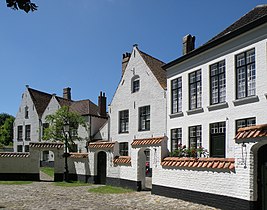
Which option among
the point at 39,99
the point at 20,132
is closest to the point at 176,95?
the point at 39,99

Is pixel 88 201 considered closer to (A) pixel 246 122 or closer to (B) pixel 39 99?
(A) pixel 246 122

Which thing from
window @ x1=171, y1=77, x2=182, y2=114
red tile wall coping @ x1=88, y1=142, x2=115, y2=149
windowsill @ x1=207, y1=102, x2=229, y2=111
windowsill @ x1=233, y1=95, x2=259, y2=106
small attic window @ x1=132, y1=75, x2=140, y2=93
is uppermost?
small attic window @ x1=132, y1=75, x2=140, y2=93

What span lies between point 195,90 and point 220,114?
2.65 m

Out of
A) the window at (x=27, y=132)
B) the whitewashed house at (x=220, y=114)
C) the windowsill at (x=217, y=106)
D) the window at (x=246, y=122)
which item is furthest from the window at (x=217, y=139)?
the window at (x=27, y=132)

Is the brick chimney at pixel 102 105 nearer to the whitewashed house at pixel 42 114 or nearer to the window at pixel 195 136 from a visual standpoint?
the whitewashed house at pixel 42 114

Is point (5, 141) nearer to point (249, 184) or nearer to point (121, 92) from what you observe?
point (121, 92)

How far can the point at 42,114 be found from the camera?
4322 centimetres

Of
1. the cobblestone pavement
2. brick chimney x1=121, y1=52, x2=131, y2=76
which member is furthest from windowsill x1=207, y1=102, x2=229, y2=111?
brick chimney x1=121, y1=52, x2=131, y2=76

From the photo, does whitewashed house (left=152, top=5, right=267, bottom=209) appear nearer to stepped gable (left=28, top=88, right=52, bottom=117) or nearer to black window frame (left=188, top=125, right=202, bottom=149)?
black window frame (left=188, top=125, right=202, bottom=149)

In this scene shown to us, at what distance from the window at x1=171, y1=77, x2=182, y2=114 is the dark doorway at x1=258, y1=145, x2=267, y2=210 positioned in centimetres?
1131

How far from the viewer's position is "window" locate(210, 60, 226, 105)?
18203 millimetres

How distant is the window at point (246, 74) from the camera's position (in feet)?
53.2

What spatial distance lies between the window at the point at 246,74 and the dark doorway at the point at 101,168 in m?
9.09

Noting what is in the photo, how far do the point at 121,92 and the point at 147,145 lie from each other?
1225 cm
